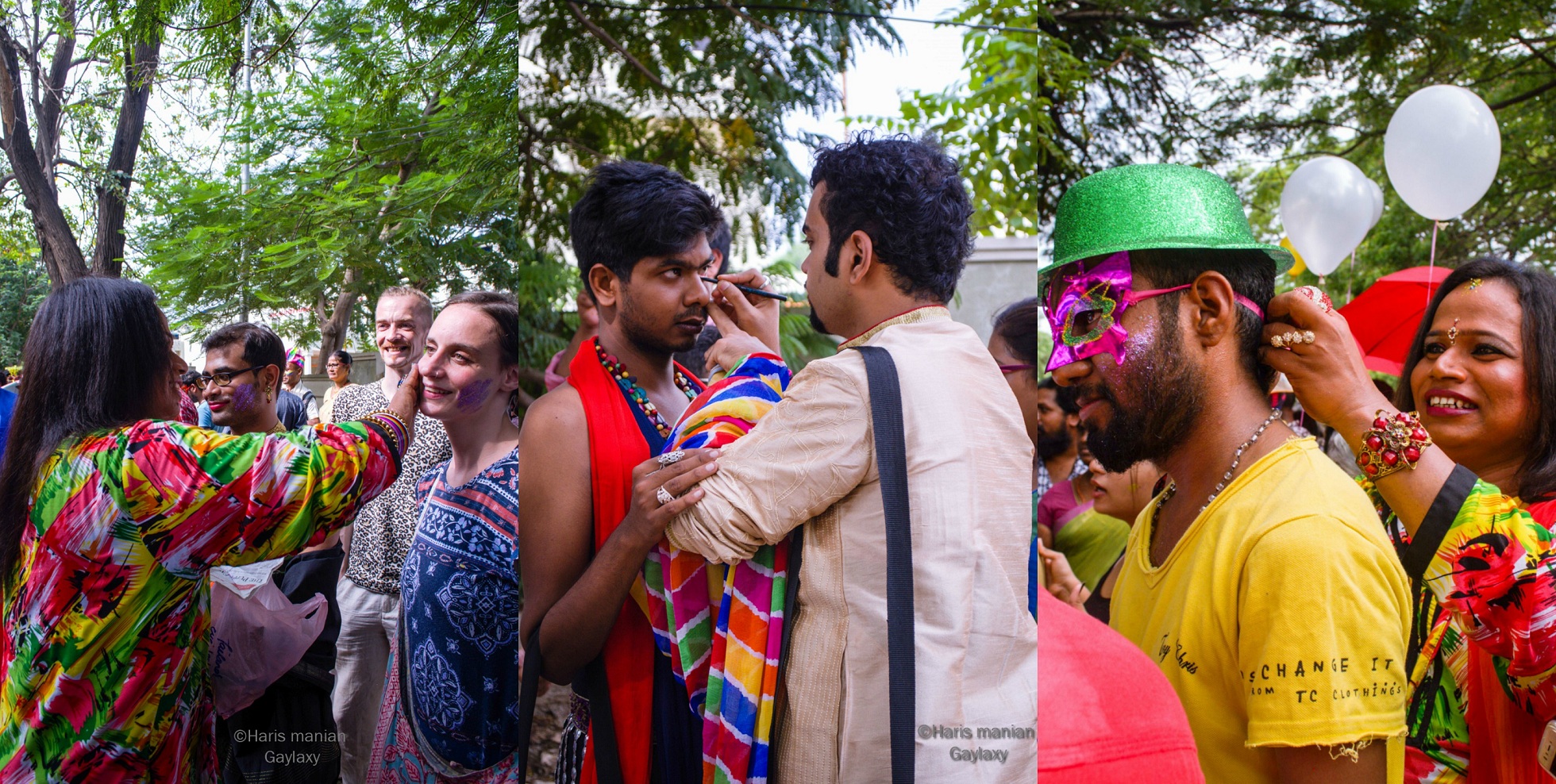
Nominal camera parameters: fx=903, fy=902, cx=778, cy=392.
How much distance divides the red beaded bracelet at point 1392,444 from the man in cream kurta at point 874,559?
62 centimetres

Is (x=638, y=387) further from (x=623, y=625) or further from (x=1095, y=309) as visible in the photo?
(x=1095, y=309)

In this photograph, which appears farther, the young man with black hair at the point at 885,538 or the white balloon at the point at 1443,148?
the white balloon at the point at 1443,148

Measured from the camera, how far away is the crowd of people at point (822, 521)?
1.29 meters

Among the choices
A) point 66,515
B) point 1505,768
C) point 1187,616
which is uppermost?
point 66,515

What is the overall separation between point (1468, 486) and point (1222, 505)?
0.36 metres

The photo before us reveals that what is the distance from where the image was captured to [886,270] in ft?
4.62

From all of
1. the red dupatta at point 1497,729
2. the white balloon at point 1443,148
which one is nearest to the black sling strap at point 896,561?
the red dupatta at point 1497,729

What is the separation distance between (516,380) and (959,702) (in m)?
1.06

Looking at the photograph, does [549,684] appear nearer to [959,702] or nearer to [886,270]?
[959,702]

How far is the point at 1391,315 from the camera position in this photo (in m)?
3.75

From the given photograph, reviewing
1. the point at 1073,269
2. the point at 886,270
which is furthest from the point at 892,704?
the point at 1073,269

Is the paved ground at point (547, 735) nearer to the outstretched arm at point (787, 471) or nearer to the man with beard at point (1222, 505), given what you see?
the outstretched arm at point (787, 471)

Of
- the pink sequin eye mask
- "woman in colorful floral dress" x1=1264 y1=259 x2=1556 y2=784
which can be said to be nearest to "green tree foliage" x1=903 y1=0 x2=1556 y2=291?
"woman in colorful floral dress" x1=1264 y1=259 x2=1556 y2=784

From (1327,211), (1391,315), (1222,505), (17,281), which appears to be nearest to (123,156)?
(17,281)
